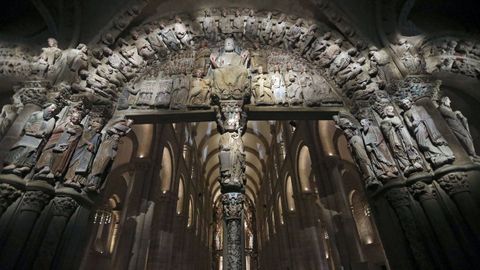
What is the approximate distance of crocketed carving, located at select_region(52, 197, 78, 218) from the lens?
15.7 feet

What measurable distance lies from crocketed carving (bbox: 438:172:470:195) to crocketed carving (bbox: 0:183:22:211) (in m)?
7.03

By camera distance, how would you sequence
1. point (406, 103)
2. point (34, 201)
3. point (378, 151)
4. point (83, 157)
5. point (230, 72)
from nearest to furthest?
point (34, 201)
point (83, 157)
point (378, 151)
point (406, 103)
point (230, 72)

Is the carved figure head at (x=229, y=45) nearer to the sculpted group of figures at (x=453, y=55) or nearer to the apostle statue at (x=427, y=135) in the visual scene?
the apostle statue at (x=427, y=135)

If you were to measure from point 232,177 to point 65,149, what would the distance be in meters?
3.16

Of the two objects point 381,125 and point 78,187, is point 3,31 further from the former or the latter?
point 381,125

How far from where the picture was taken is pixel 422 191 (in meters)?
4.87

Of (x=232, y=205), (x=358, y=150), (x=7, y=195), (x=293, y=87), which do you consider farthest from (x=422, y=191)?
(x=7, y=195)

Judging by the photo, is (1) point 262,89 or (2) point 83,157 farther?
Answer: (1) point 262,89

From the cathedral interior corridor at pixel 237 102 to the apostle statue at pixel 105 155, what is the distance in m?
0.03

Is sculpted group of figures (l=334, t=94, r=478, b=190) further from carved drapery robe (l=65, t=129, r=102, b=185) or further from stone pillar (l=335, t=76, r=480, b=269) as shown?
carved drapery robe (l=65, t=129, r=102, b=185)

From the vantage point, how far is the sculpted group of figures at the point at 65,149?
4.92 meters

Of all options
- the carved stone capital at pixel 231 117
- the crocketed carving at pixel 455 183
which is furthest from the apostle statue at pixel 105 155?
the crocketed carving at pixel 455 183

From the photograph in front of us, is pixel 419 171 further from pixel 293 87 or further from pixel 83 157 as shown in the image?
pixel 83 157

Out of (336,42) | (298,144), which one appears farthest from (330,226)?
(336,42)
